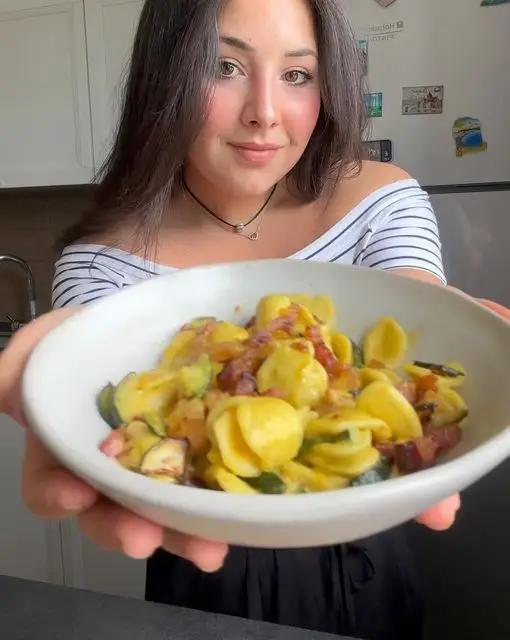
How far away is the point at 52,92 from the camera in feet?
6.31

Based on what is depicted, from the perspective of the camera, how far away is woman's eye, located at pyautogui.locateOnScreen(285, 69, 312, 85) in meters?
0.77

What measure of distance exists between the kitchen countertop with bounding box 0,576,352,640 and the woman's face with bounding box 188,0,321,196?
0.49 m

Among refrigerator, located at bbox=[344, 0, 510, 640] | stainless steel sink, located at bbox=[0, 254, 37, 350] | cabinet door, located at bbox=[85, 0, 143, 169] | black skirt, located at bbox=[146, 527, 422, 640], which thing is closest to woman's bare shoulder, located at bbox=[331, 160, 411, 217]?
black skirt, located at bbox=[146, 527, 422, 640]

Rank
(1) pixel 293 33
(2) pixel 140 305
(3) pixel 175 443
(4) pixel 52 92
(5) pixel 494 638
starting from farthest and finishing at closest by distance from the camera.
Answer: (4) pixel 52 92 < (5) pixel 494 638 < (1) pixel 293 33 < (2) pixel 140 305 < (3) pixel 175 443

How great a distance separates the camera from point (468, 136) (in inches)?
60.0

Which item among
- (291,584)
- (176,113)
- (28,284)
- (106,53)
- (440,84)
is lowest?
(291,584)

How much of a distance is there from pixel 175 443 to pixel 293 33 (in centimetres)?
50

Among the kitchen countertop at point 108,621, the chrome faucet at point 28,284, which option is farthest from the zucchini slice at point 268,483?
the chrome faucet at point 28,284

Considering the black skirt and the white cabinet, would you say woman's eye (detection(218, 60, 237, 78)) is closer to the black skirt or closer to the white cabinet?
the black skirt

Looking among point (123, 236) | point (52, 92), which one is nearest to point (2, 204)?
point (52, 92)

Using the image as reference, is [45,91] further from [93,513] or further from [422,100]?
[93,513]

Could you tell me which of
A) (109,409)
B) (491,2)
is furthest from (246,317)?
(491,2)

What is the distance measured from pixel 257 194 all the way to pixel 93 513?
1.72 feet

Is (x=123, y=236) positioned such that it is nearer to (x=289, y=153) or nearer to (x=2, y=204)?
(x=289, y=153)
